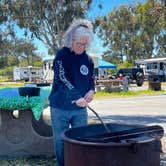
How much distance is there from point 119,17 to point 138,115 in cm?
5022

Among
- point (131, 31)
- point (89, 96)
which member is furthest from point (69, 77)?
point (131, 31)

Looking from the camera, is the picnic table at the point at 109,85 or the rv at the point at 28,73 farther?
the rv at the point at 28,73

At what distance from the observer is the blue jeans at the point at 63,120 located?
16.8ft

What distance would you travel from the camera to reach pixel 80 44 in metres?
4.89

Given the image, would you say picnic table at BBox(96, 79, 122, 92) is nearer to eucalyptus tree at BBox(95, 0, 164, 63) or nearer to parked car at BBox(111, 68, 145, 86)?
parked car at BBox(111, 68, 145, 86)

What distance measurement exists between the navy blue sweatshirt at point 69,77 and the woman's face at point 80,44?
6 centimetres

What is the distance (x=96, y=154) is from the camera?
3842 millimetres

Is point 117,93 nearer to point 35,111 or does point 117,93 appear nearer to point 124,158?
point 35,111

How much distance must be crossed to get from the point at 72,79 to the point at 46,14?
15.0 meters

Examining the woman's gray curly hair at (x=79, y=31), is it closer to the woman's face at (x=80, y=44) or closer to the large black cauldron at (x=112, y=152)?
the woman's face at (x=80, y=44)

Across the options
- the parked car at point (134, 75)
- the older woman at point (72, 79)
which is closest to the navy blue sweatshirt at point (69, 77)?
the older woman at point (72, 79)

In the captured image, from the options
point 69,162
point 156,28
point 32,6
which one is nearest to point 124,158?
point 69,162

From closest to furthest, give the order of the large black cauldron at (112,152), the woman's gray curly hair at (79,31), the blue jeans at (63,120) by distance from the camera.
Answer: the large black cauldron at (112,152) < the woman's gray curly hair at (79,31) < the blue jeans at (63,120)

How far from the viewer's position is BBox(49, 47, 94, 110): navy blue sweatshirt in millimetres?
4902
